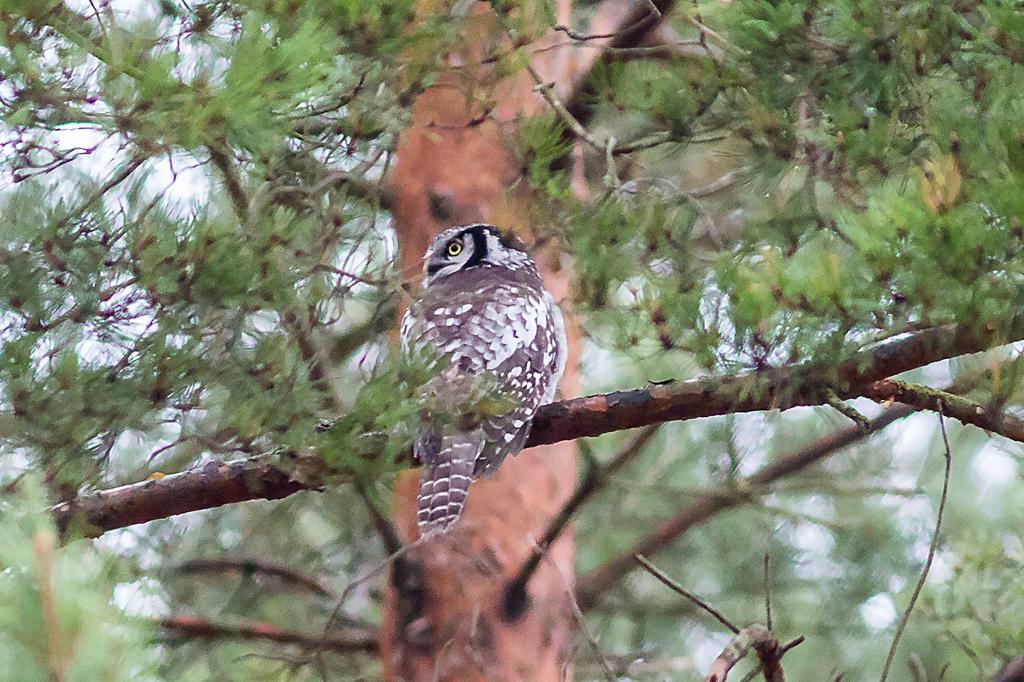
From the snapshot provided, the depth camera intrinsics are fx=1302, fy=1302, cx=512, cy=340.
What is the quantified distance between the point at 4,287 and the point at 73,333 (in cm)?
11

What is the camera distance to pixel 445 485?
8.49 ft

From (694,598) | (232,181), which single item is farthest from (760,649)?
(232,181)

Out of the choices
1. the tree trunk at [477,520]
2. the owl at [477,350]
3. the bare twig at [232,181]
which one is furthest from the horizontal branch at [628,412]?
the tree trunk at [477,520]

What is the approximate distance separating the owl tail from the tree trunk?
39 centimetres

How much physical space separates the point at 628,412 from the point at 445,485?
1.68 ft

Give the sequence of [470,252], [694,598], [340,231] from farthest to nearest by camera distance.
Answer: [470,252] → [340,231] → [694,598]

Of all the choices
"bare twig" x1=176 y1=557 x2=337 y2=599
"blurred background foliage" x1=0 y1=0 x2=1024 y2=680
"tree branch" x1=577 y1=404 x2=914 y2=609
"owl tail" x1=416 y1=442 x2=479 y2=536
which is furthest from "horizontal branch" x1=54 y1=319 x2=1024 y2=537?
"bare twig" x1=176 y1=557 x2=337 y2=599

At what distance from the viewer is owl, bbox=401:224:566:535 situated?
2221mm

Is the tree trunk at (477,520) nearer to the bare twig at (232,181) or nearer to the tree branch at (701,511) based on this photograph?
the tree branch at (701,511)

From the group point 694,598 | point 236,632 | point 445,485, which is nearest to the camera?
point 694,598

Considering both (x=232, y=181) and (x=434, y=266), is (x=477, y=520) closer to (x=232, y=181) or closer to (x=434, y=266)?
(x=434, y=266)

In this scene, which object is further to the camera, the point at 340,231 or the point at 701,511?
the point at 701,511

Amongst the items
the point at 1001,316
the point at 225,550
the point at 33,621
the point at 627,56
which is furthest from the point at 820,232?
the point at 225,550

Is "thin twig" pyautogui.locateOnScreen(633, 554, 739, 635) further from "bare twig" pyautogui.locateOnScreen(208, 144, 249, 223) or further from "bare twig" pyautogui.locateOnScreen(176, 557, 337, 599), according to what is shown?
"bare twig" pyautogui.locateOnScreen(176, 557, 337, 599)
